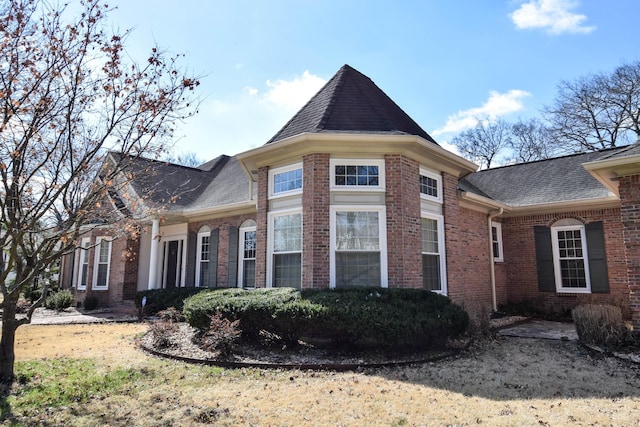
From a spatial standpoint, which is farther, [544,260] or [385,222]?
[544,260]

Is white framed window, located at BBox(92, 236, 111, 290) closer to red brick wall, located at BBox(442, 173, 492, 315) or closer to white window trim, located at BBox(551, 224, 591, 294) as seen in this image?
red brick wall, located at BBox(442, 173, 492, 315)

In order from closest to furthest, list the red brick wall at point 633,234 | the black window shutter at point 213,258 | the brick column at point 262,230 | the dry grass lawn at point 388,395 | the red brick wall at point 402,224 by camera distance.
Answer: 1. the dry grass lawn at point 388,395
2. the red brick wall at point 633,234
3. the red brick wall at point 402,224
4. the brick column at point 262,230
5. the black window shutter at point 213,258

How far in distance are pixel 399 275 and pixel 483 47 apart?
5.91 metres

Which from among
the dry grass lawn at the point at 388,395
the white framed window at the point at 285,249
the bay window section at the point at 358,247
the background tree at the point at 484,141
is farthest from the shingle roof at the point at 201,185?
the background tree at the point at 484,141

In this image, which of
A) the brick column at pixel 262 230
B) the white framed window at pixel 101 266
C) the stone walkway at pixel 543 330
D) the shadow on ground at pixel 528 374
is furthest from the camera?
the white framed window at pixel 101 266

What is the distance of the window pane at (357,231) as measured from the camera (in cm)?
866

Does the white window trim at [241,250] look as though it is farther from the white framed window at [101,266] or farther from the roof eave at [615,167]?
the roof eave at [615,167]

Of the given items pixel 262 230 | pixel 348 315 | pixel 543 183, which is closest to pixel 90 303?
pixel 262 230

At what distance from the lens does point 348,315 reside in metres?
6.53

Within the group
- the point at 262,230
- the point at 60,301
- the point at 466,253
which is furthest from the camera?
the point at 60,301

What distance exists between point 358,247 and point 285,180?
7.98ft

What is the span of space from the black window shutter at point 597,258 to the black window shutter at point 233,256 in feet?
34.5

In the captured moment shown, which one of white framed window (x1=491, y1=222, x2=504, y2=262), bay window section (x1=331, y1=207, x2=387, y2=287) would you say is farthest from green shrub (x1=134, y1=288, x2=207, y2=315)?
white framed window (x1=491, y1=222, x2=504, y2=262)

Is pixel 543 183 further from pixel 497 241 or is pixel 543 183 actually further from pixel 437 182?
pixel 437 182
